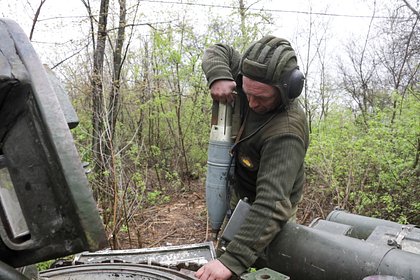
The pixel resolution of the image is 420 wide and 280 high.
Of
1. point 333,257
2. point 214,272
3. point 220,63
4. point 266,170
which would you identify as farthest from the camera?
point 220,63

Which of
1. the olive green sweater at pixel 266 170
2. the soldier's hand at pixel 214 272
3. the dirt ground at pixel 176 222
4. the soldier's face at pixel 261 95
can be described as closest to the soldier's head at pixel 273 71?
the soldier's face at pixel 261 95

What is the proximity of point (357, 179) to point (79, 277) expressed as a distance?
5142 millimetres

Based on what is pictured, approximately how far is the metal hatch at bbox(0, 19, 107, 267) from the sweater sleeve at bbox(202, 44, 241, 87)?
1.86 m

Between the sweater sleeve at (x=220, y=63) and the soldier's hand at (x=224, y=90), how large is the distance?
33 millimetres

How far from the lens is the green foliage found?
207 inches

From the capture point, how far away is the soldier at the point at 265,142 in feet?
6.72

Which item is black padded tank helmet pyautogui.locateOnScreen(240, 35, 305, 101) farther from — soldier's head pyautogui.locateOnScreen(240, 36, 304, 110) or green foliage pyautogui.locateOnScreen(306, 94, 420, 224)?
green foliage pyautogui.locateOnScreen(306, 94, 420, 224)

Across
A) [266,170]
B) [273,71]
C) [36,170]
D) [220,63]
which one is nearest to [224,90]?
[220,63]

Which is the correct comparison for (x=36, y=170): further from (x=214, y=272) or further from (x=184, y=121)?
(x=184, y=121)

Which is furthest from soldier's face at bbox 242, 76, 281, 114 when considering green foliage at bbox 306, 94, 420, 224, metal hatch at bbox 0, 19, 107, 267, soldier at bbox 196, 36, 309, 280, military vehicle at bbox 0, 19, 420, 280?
green foliage at bbox 306, 94, 420, 224

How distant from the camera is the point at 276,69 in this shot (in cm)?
218

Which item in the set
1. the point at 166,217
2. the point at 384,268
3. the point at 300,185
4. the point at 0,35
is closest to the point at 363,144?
the point at 166,217

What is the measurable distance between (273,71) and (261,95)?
0.18 m

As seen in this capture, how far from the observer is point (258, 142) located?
238cm
